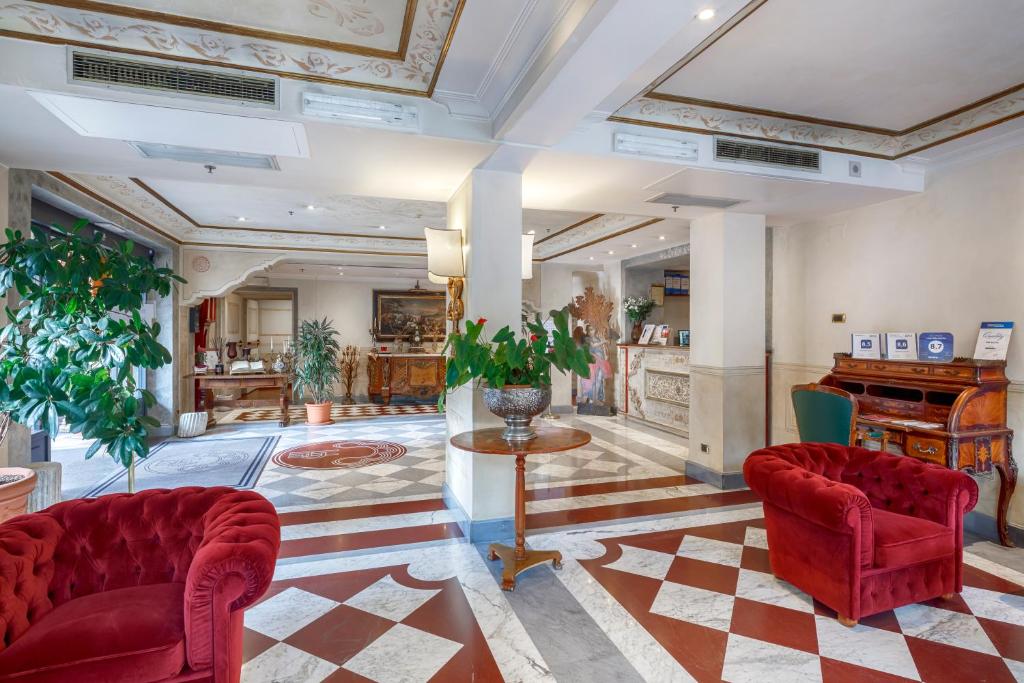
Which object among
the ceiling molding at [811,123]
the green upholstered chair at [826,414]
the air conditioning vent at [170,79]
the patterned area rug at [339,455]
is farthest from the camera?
the patterned area rug at [339,455]

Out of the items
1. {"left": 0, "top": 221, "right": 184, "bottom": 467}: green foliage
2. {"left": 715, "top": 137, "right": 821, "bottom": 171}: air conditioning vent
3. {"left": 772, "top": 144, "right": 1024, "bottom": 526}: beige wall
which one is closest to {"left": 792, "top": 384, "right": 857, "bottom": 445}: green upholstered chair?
{"left": 772, "top": 144, "right": 1024, "bottom": 526}: beige wall

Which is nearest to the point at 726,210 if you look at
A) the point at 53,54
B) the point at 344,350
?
the point at 53,54

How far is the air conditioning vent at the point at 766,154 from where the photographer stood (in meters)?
3.71

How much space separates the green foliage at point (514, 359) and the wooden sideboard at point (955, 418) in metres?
2.42

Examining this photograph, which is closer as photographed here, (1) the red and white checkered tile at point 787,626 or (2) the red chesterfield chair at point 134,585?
(2) the red chesterfield chair at point 134,585

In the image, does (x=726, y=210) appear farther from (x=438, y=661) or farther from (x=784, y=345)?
(x=438, y=661)

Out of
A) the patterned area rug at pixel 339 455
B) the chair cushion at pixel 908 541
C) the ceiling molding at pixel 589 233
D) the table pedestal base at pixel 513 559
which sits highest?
the ceiling molding at pixel 589 233

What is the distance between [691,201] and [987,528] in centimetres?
323

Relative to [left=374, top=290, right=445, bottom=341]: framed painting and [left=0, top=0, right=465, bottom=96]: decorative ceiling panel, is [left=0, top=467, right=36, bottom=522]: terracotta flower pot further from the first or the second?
[left=374, top=290, right=445, bottom=341]: framed painting

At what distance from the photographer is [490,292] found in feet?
12.2

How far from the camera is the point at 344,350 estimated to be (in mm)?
11914

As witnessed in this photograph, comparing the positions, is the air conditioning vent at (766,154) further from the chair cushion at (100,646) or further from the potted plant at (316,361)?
the potted plant at (316,361)

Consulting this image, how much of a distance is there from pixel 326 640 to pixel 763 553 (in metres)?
2.65

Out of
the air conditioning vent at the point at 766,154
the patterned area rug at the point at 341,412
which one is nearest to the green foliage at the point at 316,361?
the patterned area rug at the point at 341,412
